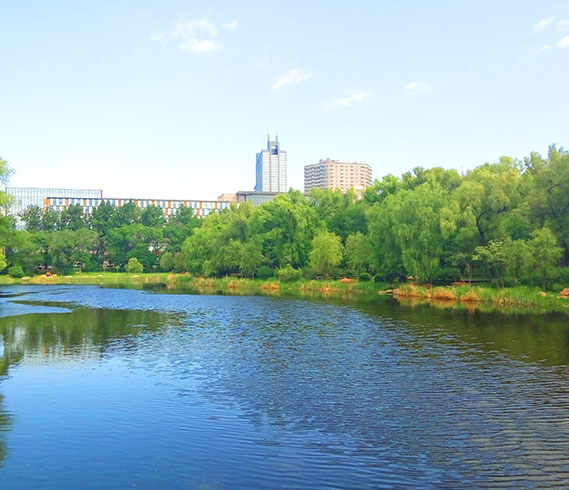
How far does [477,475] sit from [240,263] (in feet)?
290

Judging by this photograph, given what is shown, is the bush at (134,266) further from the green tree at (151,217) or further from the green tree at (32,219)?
the green tree at (32,219)

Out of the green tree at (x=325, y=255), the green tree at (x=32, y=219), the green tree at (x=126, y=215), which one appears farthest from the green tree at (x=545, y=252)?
the green tree at (x=32, y=219)

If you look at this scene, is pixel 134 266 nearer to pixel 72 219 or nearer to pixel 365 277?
pixel 72 219

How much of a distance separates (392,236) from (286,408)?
57.4 meters

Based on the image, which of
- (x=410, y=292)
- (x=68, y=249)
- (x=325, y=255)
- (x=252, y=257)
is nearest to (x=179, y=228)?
(x=68, y=249)

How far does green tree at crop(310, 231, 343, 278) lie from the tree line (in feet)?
0.56

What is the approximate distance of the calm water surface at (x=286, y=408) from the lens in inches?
542

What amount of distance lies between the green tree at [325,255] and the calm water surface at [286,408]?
47554 mm

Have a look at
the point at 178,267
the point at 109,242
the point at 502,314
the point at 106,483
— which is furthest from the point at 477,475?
the point at 109,242

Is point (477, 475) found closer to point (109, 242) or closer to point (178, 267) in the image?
point (178, 267)

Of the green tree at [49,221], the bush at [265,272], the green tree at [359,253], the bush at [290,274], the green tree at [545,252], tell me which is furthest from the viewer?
the green tree at [49,221]

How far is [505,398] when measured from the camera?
20.3 m

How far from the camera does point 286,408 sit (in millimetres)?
19297

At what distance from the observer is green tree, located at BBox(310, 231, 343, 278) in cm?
8556
